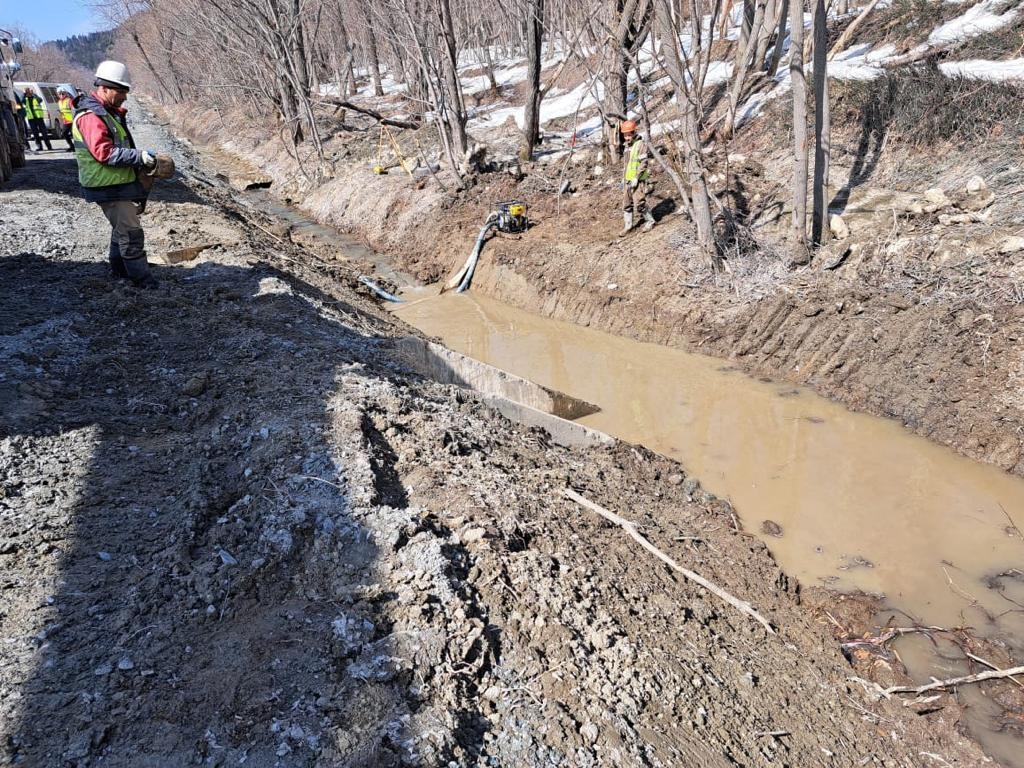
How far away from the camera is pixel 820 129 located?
7613mm

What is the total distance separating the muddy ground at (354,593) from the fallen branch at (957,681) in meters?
0.09

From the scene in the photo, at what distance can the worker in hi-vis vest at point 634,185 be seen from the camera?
8945 mm

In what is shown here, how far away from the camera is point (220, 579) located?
9.61 ft

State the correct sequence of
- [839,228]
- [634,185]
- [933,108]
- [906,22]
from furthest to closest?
[906,22], [634,185], [933,108], [839,228]

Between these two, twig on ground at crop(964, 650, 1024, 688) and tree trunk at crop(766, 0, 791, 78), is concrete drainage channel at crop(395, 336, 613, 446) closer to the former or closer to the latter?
twig on ground at crop(964, 650, 1024, 688)

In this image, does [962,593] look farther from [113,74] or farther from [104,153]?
[113,74]

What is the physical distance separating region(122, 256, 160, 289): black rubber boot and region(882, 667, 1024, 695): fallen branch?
23.4 ft

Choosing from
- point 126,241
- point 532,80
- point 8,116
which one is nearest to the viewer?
point 126,241

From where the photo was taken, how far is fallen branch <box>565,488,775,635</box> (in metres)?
3.69

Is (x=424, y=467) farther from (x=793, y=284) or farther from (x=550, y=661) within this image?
(x=793, y=284)

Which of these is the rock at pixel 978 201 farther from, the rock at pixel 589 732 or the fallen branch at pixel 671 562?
the rock at pixel 589 732

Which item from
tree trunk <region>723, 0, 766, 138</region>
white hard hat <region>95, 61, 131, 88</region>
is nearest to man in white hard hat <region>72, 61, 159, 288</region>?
white hard hat <region>95, 61, 131, 88</region>

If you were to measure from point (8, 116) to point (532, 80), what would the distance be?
11351 mm

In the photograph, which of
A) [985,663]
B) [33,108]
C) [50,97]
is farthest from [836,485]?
[50,97]
